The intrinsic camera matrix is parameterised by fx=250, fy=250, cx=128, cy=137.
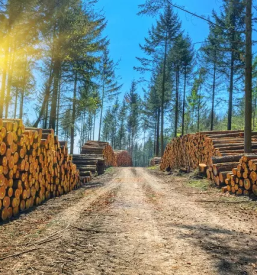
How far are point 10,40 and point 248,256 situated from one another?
1489cm

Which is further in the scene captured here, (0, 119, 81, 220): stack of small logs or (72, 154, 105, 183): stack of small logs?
(72, 154, 105, 183): stack of small logs

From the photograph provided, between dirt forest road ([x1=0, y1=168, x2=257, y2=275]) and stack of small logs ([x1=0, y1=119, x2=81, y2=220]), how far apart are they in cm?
42

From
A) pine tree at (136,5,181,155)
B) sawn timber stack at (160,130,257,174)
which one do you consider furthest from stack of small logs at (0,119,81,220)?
pine tree at (136,5,181,155)

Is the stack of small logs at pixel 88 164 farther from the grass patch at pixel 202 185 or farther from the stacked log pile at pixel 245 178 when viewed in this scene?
the stacked log pile at pixel 245 178

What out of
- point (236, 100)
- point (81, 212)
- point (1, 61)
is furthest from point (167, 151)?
point (81, 212)

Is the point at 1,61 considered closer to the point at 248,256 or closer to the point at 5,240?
the point at 5,240

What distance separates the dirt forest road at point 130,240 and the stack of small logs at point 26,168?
418mm

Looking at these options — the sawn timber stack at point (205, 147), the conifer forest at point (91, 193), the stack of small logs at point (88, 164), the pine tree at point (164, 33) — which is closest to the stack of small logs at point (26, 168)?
the conifer forest at point (91, 193)

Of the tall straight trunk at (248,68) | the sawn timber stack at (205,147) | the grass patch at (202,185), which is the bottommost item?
the grass patch at (202,185)

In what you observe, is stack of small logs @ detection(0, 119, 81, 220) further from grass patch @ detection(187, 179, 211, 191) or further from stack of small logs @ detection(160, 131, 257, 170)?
stack of small logs @ detection(160, 131, 257, 170)

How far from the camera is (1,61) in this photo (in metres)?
13.6

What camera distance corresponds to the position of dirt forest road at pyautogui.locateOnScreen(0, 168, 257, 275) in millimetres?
2812

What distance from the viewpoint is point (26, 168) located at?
5.77 metres

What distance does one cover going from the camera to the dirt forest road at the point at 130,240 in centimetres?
281
